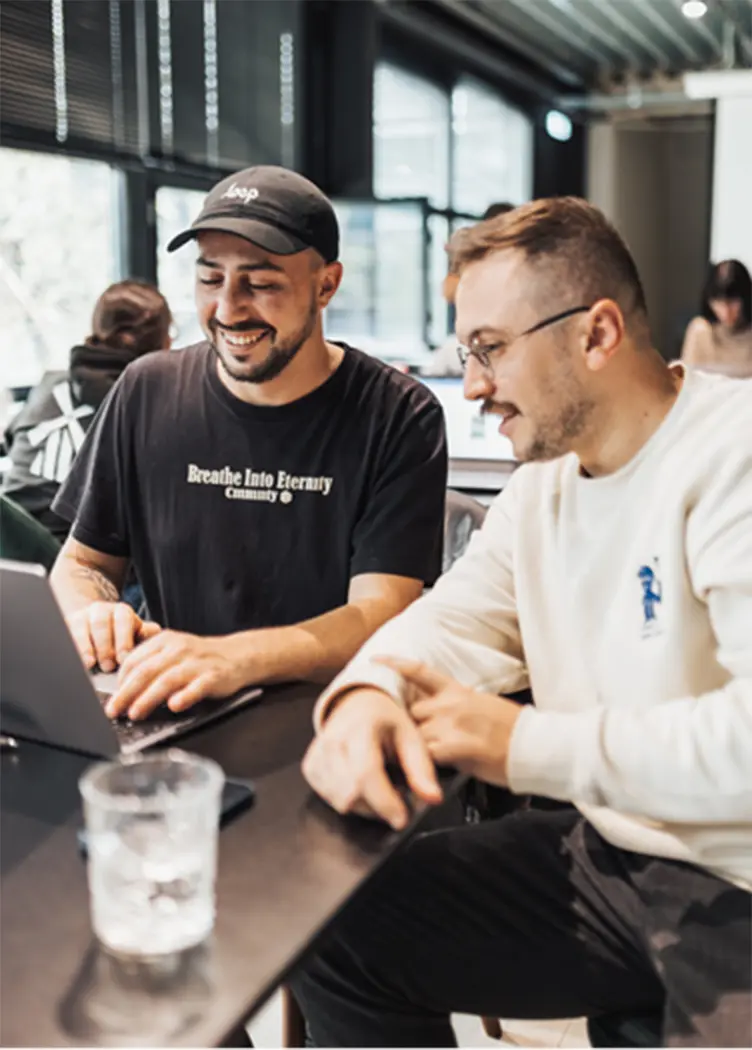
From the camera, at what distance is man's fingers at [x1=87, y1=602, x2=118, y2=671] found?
4.68 feet

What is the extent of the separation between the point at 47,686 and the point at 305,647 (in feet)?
1.27

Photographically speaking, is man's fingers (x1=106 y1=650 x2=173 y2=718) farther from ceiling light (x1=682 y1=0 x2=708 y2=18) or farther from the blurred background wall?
ceiling light (x1=682 y1=0 x2=708 y2=18)

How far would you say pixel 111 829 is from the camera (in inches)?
→ 34.2

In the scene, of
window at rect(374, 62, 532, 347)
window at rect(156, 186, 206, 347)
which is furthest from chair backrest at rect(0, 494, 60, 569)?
window at rect(374, 62, 532, 347)

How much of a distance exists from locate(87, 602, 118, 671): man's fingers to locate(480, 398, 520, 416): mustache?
52 cm

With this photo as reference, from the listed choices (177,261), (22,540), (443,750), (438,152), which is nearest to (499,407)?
(443,750)

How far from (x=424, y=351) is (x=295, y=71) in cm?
193

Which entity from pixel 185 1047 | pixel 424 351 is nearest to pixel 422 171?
pixel 424 351

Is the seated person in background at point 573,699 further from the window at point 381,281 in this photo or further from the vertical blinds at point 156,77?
Answer: the window at point 381,281

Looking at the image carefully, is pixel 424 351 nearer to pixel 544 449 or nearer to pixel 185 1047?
pixel 544 449

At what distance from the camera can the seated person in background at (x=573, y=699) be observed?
1127 mm


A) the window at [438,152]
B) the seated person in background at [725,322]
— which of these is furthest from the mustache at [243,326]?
the window at [438,152]

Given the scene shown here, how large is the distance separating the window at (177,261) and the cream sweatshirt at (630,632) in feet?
14.4

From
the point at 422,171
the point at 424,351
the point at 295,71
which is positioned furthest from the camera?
the point at 422,171
